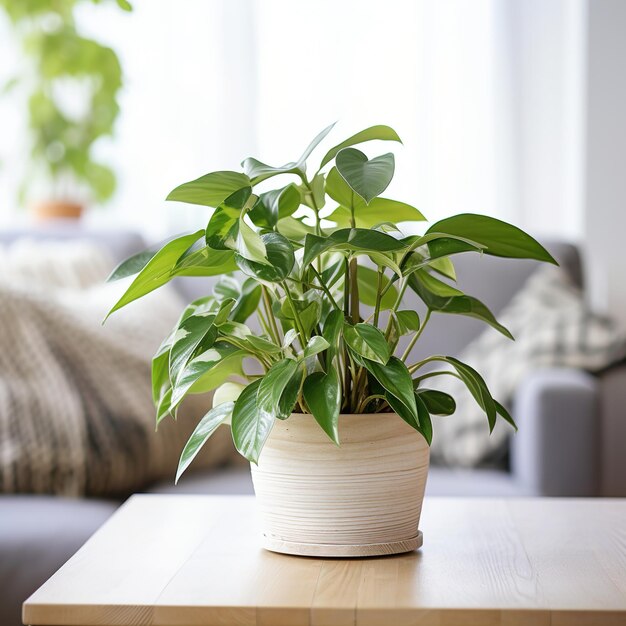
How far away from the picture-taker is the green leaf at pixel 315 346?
816 mm

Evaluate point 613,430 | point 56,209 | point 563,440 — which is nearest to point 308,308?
point 563,440

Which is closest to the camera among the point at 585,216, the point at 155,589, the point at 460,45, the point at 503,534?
the point at 155,589

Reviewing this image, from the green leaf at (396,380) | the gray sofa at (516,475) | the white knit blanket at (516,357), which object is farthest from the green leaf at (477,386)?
the white knit blanket at (516,357)

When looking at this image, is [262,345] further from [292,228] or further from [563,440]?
[563,440]

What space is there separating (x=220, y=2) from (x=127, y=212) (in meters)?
0.72

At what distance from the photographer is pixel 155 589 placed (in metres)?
0.80

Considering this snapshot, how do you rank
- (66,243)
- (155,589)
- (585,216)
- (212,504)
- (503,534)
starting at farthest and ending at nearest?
(585,216) < (66,243) < (212,504) < (503,534) < (155,589)

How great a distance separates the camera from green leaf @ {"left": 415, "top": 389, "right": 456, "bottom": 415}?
95cm

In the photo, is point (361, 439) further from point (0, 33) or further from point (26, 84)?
point (0, 33)

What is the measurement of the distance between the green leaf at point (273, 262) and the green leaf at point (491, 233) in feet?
0.46

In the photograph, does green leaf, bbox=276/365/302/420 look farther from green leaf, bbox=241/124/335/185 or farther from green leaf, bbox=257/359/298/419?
green leaf, bbox=241/124/335/185

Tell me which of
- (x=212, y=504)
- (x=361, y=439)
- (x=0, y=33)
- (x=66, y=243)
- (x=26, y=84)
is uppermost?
(x=0, y=33)

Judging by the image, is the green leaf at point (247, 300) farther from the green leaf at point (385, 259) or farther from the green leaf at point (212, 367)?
the green leaf at point (385, 259)

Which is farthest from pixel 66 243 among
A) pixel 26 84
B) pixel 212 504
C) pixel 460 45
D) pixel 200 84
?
pixel 460 45
